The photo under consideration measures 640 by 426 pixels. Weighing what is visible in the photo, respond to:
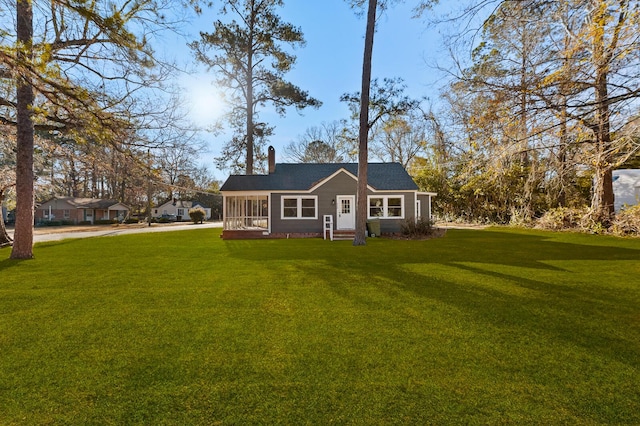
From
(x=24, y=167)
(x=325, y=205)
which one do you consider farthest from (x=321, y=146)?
(x=24, y=167)

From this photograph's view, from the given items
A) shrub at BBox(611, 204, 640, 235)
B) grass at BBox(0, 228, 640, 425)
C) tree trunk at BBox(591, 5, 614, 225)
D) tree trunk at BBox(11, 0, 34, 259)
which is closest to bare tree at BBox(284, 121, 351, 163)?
shrub at BBox(611, 204, 640, 235)

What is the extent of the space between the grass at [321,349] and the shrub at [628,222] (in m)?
8.75

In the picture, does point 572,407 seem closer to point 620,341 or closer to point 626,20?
point 620,341

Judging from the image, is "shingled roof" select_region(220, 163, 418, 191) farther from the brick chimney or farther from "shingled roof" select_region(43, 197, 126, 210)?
"shingled roof" select_region(43, 197, 126, 210)

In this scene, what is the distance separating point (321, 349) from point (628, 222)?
15592 millimetres

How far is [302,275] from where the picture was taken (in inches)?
242

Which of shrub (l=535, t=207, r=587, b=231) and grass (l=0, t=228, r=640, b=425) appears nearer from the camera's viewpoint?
grass (l=0, t=228, r=640, b=425)

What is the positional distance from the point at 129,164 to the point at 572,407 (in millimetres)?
9514

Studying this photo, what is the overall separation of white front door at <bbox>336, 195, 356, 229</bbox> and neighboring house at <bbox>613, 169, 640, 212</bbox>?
17945 mm

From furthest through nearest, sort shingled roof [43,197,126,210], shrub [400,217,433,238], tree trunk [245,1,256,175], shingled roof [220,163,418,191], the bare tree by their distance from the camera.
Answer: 1. shingled roof [43,197,126,210]
2. the bare tree
3. tree trunk [245,1,256,175]
4. shingled roof [220,163,418,191]
5. shrub [400,217,433,238]

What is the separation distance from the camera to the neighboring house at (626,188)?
19062 millimetres

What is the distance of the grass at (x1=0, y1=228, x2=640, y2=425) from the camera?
2.05 m

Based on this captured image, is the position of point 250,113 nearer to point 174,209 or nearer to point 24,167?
point 24,167

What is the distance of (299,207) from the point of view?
15398 millimetres
